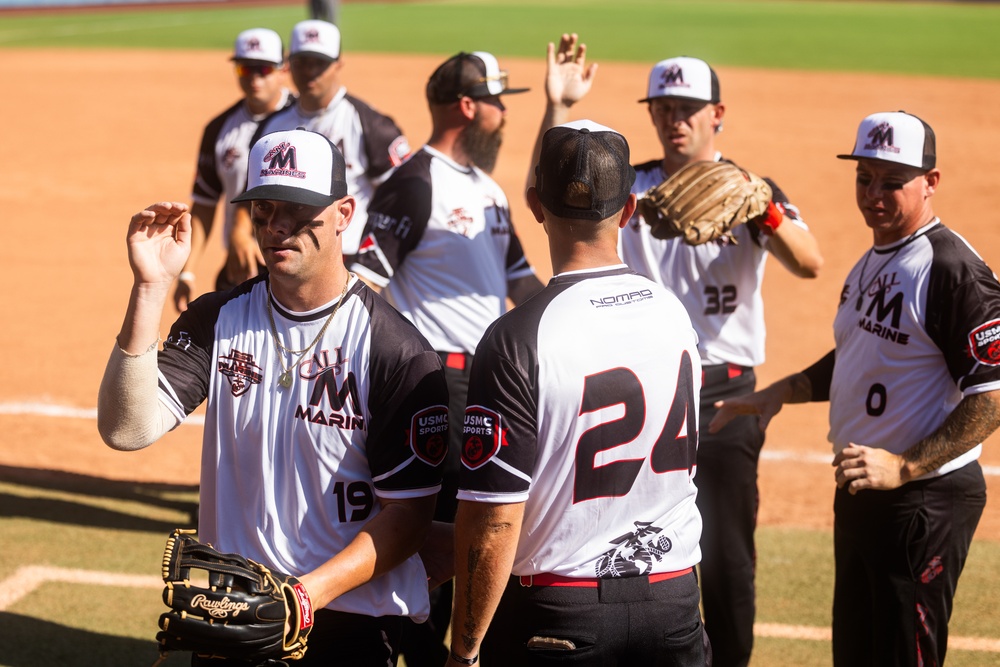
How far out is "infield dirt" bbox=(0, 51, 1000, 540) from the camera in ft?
28.3

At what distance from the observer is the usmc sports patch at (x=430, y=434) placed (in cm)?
333

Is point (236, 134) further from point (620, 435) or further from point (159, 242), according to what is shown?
point (620, 435)

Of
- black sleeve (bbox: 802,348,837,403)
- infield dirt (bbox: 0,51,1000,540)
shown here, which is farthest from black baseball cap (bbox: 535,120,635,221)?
black sleeve (bbox: 802,348,837,403)

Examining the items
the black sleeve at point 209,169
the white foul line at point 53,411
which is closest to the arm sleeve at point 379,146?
the black sleeve at point 209,169

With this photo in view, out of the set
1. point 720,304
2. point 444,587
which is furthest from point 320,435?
point 720,304

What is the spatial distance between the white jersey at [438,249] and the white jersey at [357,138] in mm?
1484

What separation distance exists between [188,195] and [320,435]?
43.4 ft

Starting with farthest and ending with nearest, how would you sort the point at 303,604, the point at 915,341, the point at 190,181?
the point at 190,181
the point at 915,341
the point at 303,604

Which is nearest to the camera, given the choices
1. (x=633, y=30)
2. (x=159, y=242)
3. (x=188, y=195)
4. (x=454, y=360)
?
(x=159, y=242)

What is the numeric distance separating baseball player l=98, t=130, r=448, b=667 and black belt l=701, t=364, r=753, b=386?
2.20 meters

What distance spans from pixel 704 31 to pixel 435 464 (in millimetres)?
40448

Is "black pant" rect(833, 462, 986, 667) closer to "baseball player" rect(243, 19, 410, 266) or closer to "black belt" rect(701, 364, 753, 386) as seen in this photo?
"black belt" rect(701, 364, 753, 386)

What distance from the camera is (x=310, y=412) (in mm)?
3373

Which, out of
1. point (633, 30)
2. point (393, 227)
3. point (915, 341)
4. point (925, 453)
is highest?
point (633, 30)
